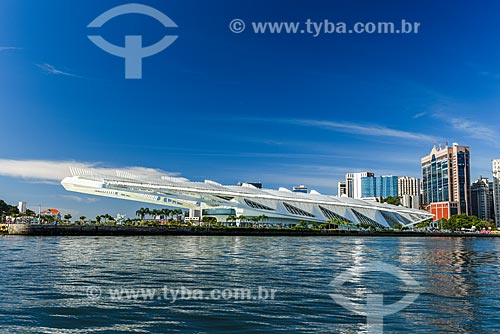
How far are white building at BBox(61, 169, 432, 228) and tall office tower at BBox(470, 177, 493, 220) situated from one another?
199 ft

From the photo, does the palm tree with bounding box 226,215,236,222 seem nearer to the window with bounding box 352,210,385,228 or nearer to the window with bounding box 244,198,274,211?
the window with bounding box 244,198,274,211

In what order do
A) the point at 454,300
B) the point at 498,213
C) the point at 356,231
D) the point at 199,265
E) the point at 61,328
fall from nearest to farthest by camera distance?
the point at 61,328 → the point at 454,300 → the point at 199,265 → the point at 356,231 → the point at 498,213

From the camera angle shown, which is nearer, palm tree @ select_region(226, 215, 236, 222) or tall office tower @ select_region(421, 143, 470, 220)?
palm tree @ select_region(226, 215, 236, 222)

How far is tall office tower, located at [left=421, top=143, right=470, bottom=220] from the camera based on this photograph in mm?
163375

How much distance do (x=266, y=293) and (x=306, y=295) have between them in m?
1.20

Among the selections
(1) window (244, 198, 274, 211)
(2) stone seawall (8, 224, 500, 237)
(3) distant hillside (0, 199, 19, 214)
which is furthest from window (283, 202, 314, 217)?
(3) distant hillside (0, 199, 19, 214)

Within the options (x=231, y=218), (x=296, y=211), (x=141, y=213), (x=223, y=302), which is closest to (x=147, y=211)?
(x=141, y=213)

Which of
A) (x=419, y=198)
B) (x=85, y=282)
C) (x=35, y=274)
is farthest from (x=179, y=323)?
(x=419, y=198)

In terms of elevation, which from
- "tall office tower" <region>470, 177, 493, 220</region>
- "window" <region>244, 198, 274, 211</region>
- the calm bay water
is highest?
"tall office tower" <region>470, 177, 493, 220</region>

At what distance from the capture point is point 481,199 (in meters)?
170

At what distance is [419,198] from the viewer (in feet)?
652

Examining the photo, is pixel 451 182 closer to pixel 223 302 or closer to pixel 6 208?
pixel 6 208

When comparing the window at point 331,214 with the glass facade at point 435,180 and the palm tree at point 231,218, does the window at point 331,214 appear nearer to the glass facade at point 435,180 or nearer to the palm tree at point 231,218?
the palm tree at point 231,218

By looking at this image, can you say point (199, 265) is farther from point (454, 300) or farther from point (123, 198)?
point (123, 198)
